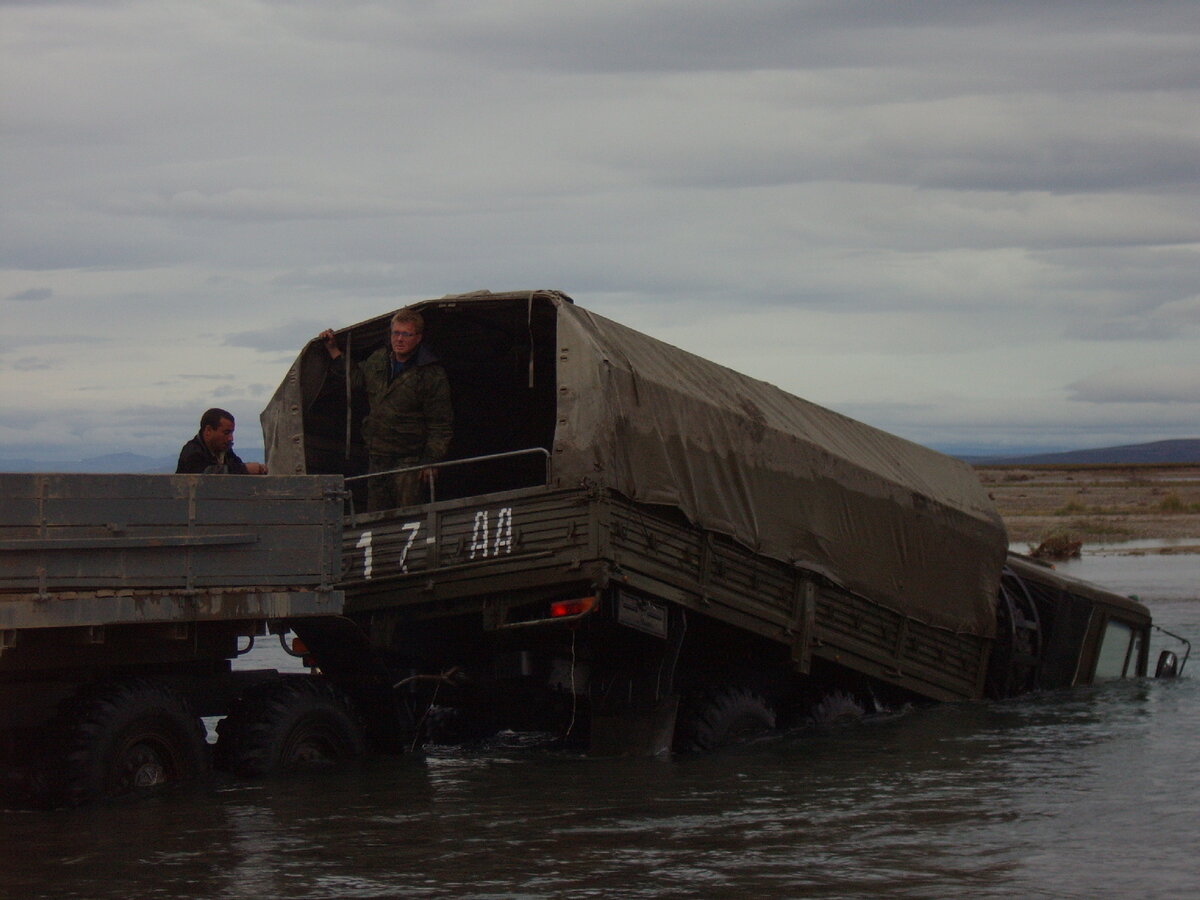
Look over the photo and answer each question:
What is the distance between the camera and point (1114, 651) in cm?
1444

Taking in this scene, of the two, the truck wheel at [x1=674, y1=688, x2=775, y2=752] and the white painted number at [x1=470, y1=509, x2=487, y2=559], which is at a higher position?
the white painted number at [x1=470, y1=509, x2=487, y2=559]

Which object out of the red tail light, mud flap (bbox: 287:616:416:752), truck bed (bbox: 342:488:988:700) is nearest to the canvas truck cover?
truck bed (bbox: 342:488:988:700)

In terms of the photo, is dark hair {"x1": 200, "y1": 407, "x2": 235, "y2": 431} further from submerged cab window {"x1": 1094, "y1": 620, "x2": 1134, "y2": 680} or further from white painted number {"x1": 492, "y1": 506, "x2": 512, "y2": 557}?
submerged cab window {"x1": 1094, "y1": 620, "x2": 1134, "y2": 680}

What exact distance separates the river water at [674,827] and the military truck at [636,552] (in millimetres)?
472

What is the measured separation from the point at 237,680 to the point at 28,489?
213 centimetres

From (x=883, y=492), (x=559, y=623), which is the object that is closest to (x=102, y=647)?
(x=559, y=623)

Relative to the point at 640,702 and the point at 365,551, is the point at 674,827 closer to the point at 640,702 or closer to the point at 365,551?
the point at 640,702

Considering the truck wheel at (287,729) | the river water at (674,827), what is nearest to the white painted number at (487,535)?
the truck wheel at (287,729)

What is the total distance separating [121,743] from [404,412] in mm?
3259

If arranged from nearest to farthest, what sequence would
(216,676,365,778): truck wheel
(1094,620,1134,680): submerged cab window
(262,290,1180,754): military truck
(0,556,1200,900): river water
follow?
(0,556,1200,900): river water → (216,676,365,778): truck wheel → (262,290,1180,754): military truck → (1094,620,1134,680): submerged cab window

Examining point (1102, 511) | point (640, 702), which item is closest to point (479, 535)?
point (640, 702)

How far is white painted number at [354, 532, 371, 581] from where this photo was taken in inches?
408

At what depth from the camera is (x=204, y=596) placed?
336 inches

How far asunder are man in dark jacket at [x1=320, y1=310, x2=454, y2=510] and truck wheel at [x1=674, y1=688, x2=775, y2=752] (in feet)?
7.53
